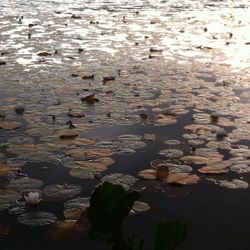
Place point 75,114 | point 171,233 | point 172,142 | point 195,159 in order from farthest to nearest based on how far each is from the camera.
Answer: point 75,114 → point 172,142 → point 195,159 → point 171,233

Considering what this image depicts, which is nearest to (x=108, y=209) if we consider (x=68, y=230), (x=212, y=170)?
(x=68, y=230)

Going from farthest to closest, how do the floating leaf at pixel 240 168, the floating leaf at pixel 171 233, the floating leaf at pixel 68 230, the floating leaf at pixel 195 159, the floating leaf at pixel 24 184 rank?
the floating leaf at pixel 195 159 < the floating leaf at pixel 240 168 < the floating leaf at pixel 24 184 < the floating leaf at pixel 68 230 < the floating leaf at pixel 171 233

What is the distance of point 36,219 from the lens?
314 centimetres

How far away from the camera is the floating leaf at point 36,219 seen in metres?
3.10

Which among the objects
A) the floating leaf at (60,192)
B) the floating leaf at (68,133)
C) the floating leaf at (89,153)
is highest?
the floating leaf at (68,133)

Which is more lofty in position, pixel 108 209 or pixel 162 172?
pixel 108 209

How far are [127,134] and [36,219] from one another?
181 cm

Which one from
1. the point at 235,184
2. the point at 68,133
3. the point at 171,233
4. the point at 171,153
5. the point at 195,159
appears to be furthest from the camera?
the point at 68,133

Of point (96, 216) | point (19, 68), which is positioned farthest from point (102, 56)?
point (96, 216)

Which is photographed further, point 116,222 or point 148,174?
point 148,174

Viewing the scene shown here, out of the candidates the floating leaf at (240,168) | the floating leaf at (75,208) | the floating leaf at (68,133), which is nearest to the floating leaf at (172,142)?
the floating leaf at (240,168)

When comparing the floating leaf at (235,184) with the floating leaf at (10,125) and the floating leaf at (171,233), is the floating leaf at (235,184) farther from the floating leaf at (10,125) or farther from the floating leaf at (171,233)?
the floating leaf at (10,125)

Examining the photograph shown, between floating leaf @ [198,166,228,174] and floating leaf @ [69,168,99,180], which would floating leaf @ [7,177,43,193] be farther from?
floating leaf @ [198,166,228,174]

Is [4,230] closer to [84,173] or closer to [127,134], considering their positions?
[84,173]
